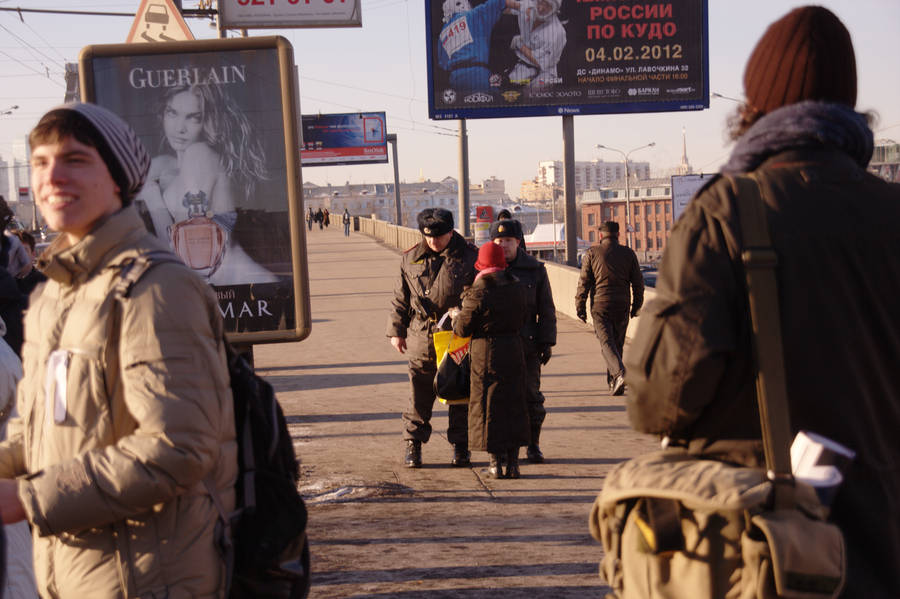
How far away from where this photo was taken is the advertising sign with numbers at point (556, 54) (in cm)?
2234

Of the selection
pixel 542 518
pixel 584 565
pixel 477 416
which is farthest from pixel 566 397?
pixel 584 565

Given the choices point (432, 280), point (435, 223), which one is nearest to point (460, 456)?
point (432, 280)

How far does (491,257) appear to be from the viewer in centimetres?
732

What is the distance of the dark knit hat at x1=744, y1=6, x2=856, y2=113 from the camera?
2.25 meters

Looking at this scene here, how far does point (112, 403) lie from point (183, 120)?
12.0ft

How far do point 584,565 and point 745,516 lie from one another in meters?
3.57

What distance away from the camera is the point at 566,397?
1098 cm

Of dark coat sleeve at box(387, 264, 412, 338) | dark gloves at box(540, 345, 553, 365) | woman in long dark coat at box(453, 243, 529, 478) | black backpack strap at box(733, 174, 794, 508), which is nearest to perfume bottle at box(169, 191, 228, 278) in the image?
woman in long dark coat at box(453, 243, 529, 478)

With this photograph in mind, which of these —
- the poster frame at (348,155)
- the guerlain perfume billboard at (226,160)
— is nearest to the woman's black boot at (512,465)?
the guerlain perfume billboard at (226,160)

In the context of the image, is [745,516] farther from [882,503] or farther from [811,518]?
[882,503]

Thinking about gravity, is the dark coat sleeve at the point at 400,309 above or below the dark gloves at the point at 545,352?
above

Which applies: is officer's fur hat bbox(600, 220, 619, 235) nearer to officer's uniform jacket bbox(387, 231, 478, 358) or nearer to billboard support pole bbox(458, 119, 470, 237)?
officer's uniform jacket bbox(387, 231, 478, 358)

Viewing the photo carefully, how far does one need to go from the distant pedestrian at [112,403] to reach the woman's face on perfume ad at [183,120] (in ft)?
10.9

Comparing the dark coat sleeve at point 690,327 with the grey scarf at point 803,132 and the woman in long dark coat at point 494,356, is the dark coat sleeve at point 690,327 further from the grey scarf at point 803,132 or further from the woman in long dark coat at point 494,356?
the woman in long dark coat at point 494,356
